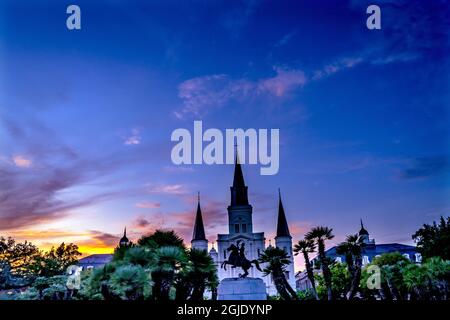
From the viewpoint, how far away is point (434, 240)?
116 feet

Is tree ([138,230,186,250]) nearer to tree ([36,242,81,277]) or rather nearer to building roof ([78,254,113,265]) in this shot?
tree ([36,242,81,277])

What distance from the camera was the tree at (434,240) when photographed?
33344 mm

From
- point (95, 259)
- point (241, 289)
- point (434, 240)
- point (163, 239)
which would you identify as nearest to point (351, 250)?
point (241, 289)

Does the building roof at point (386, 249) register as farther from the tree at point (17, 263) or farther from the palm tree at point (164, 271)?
the palm tree at point (164, 271)

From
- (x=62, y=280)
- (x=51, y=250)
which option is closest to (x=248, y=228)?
(x=51, y=250)

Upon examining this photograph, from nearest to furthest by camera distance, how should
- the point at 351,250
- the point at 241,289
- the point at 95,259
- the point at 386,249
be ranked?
the point at 351,250, the point at 241,289, the point at 386,249, the point at 95,259

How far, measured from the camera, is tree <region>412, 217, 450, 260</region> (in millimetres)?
33344

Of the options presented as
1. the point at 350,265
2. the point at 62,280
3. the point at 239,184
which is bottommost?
the point at 62,280

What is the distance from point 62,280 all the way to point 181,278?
13712 millimetres

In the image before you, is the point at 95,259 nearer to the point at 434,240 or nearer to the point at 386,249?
the point at 386,249

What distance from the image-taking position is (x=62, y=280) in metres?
24.2

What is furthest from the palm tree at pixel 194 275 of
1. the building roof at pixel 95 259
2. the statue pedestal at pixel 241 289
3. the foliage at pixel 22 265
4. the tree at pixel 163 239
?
the building roof at pixel 95 259

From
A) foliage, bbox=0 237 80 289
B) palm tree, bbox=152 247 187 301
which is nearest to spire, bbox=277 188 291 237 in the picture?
foliage, bbox=0 237 80 289
